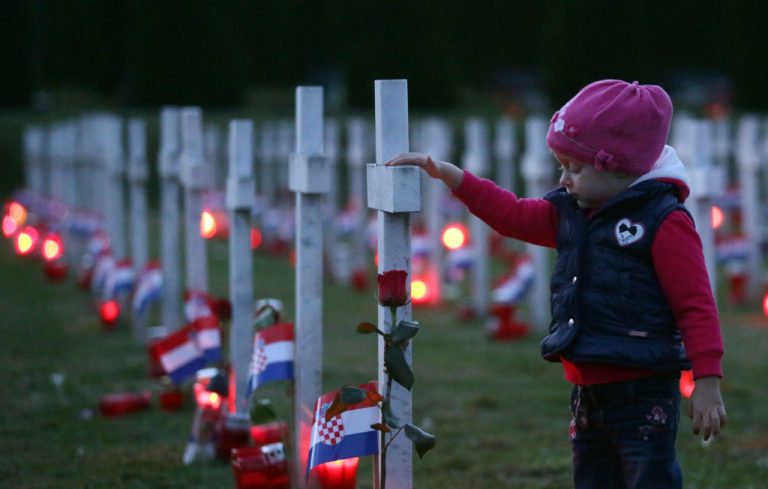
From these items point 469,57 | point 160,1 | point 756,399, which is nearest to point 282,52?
point 469,57

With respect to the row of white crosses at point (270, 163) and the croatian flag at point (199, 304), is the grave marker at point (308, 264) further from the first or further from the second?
the croatian flag at point (199, 304)

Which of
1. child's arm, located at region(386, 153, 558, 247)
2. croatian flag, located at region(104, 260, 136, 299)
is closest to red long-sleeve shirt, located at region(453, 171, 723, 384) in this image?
child's arm, located at region(386, 153, 558, 247)

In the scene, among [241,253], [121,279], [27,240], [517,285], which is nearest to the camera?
[241,253]

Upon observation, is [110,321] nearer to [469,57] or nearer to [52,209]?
[52,209]

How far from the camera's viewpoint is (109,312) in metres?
10.6

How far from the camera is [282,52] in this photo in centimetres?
4006

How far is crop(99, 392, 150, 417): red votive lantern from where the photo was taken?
7145 mm

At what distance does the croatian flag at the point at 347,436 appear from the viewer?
4.04 meters

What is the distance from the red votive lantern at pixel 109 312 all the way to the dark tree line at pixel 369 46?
1938cm

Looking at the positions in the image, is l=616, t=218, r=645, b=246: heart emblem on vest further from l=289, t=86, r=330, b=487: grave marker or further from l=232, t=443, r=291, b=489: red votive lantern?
l=232, t=443, r=291, b=489: red votive lantern

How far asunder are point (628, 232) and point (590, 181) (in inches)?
7.3

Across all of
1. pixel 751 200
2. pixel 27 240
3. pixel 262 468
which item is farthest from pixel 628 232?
pixel 27 240

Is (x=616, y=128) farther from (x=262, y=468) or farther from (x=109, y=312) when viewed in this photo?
(x=109, y=312)

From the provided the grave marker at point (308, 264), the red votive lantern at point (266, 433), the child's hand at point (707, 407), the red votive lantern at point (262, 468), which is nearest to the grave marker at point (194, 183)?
the red votive lantern at point (266, 433)
